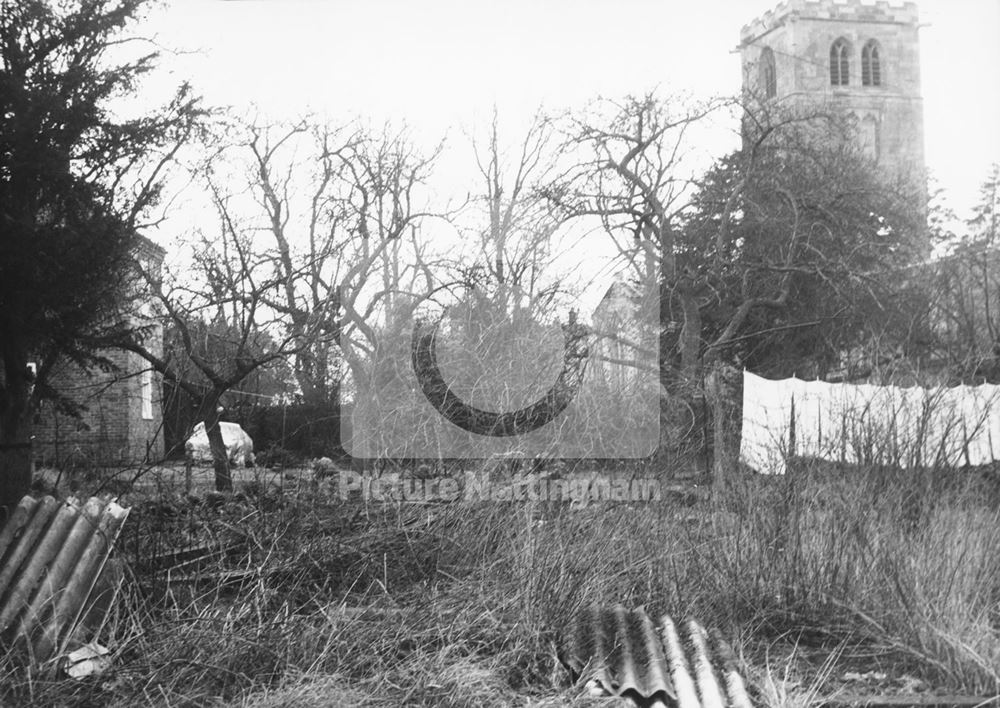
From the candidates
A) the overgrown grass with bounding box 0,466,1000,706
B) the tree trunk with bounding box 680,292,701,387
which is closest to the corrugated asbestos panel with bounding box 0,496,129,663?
the overgrown grass with bounding box 0,466,1000,706

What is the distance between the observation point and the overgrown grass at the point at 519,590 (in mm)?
3912

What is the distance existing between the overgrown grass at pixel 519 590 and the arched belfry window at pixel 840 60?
1729 inches

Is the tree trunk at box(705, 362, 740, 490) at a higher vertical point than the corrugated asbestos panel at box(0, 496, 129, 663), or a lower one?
higher

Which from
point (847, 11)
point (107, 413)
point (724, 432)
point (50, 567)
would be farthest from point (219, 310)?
point (847, 11)

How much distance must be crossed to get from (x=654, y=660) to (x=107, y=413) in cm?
1151

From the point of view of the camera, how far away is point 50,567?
4.35 metres

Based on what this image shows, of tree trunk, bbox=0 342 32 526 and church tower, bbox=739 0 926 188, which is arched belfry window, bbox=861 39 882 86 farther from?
tree trunk, bbox=0 342 32 526

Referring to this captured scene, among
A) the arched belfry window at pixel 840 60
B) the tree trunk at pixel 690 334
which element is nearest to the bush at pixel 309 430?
the tree trunk at pixel 690 334

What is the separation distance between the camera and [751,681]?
4.23 meters

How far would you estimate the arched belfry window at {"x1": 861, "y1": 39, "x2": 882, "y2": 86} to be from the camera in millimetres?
46469

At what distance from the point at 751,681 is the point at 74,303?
22.8 ft

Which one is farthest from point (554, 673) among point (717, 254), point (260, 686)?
point (717, 254)

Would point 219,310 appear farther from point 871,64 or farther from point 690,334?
point 871,64

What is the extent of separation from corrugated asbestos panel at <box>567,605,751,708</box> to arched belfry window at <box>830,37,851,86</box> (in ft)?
147
